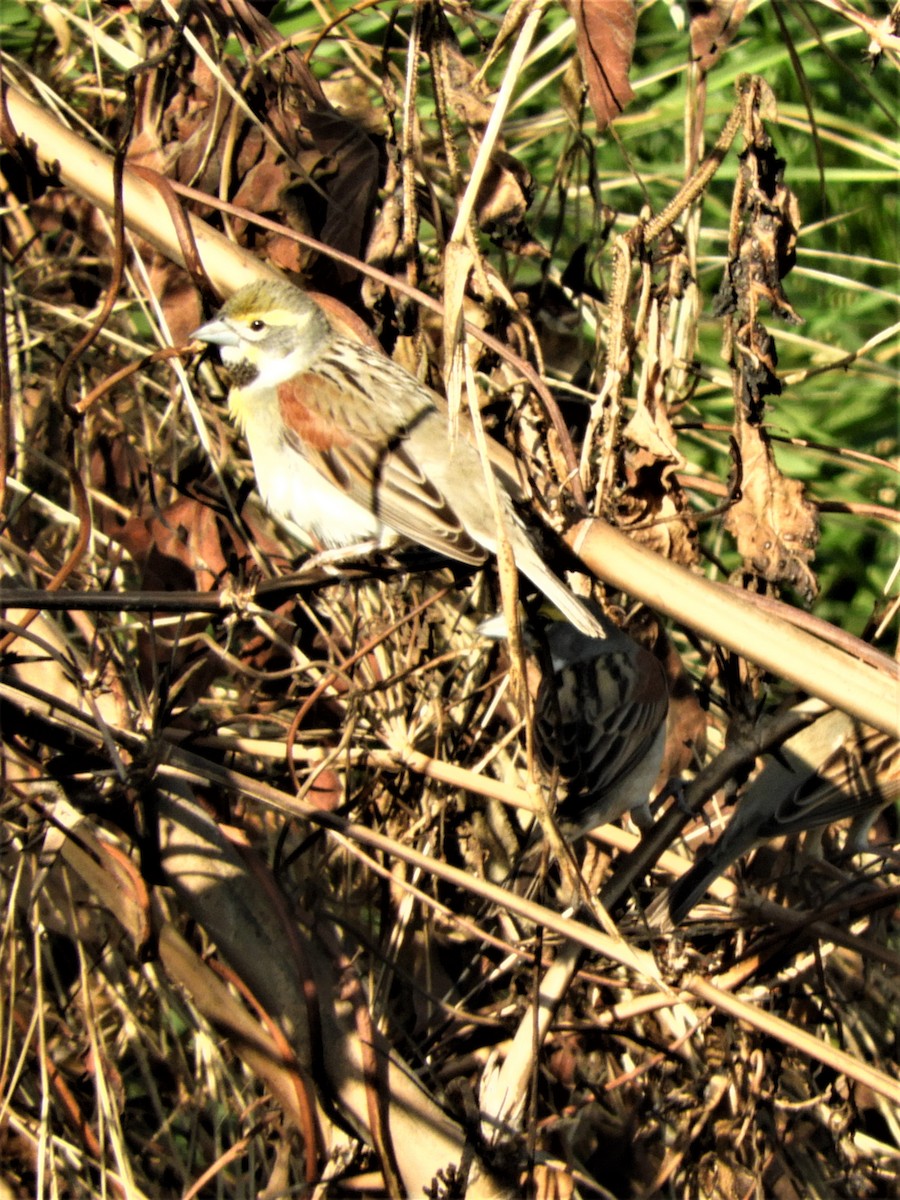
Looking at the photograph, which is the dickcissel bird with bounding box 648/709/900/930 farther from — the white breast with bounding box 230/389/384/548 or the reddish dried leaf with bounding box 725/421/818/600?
the white breast with bounding box 230/389/384/548

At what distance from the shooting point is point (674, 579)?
1.94 metres

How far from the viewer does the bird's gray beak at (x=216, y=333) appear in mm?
2803

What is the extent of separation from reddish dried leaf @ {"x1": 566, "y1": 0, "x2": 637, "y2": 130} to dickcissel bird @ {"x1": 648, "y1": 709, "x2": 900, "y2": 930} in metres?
1.30

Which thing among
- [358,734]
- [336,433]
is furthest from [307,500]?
[358,734]

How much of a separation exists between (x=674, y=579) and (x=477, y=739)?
1.08 metres

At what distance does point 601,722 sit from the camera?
10.5 feet

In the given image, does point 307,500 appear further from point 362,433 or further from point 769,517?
point 769,517

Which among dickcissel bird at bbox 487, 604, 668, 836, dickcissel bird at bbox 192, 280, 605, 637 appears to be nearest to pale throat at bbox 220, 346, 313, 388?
dickcissel bird at bbox 192, 280, 605, 637

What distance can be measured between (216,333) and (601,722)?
4.24ft

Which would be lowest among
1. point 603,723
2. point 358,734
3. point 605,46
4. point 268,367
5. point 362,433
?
point 603,723

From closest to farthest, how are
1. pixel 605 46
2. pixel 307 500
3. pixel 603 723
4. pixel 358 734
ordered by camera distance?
pixel 605 46 → pixel 358 734 → pixel 307 500 → pixel 603 723

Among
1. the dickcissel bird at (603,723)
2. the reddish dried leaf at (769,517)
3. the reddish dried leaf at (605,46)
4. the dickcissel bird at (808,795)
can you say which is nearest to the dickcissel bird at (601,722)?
the dickcissel bird at (603,723)

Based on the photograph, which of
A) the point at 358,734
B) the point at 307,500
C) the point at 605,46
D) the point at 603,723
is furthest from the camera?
the point at 603,723

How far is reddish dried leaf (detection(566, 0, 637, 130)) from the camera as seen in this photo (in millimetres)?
2137
